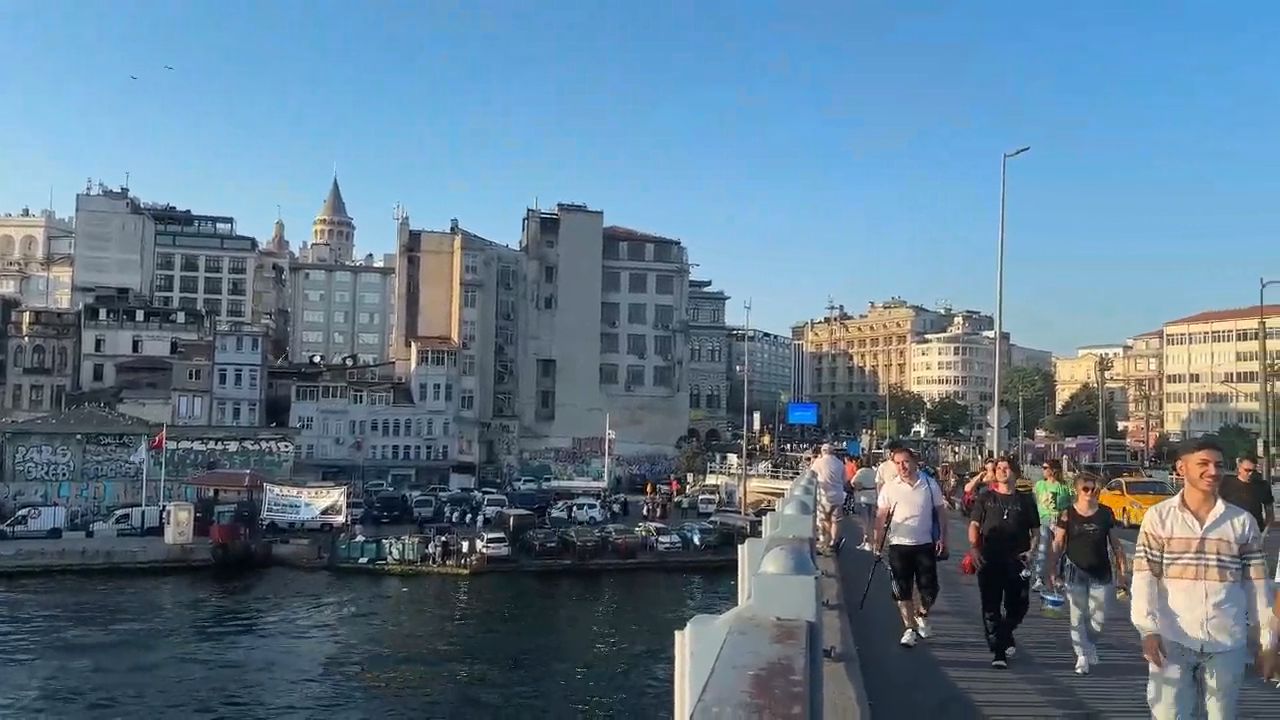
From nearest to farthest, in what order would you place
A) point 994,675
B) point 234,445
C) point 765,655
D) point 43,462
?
point 765,655 → point 994,675 → point 43,462 → point 234,445

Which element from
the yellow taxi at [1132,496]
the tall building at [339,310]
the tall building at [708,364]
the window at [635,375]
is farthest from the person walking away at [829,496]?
the tall building at [339,310]

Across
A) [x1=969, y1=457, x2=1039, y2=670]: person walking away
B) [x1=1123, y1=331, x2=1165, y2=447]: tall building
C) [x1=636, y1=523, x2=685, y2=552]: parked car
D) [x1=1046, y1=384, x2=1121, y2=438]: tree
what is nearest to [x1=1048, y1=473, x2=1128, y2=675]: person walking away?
[x1=969, y1=457, x2=1039, y2=670]: person walking away

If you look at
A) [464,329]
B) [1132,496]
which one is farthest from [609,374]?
[1132,496]

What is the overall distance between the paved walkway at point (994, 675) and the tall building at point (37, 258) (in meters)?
87.4

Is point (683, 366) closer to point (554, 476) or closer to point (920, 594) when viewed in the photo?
point (554, 476)

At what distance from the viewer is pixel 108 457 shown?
160 ft

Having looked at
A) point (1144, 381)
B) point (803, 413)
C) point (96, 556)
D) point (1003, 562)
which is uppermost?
point (1144, 381)

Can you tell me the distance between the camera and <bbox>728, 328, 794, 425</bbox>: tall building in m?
123

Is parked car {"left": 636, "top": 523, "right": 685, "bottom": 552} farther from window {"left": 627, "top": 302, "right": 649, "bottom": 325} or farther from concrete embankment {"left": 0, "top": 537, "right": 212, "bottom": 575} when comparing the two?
window {"left": 627, "top": 302, "right": 649, "bottom": 325}

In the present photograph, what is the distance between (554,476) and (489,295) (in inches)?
448

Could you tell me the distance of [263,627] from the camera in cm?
3275

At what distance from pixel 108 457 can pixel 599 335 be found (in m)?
27.9

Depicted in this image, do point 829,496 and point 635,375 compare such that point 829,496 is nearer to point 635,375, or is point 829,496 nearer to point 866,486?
point 866,486

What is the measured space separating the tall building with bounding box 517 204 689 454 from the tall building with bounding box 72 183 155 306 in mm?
26973
